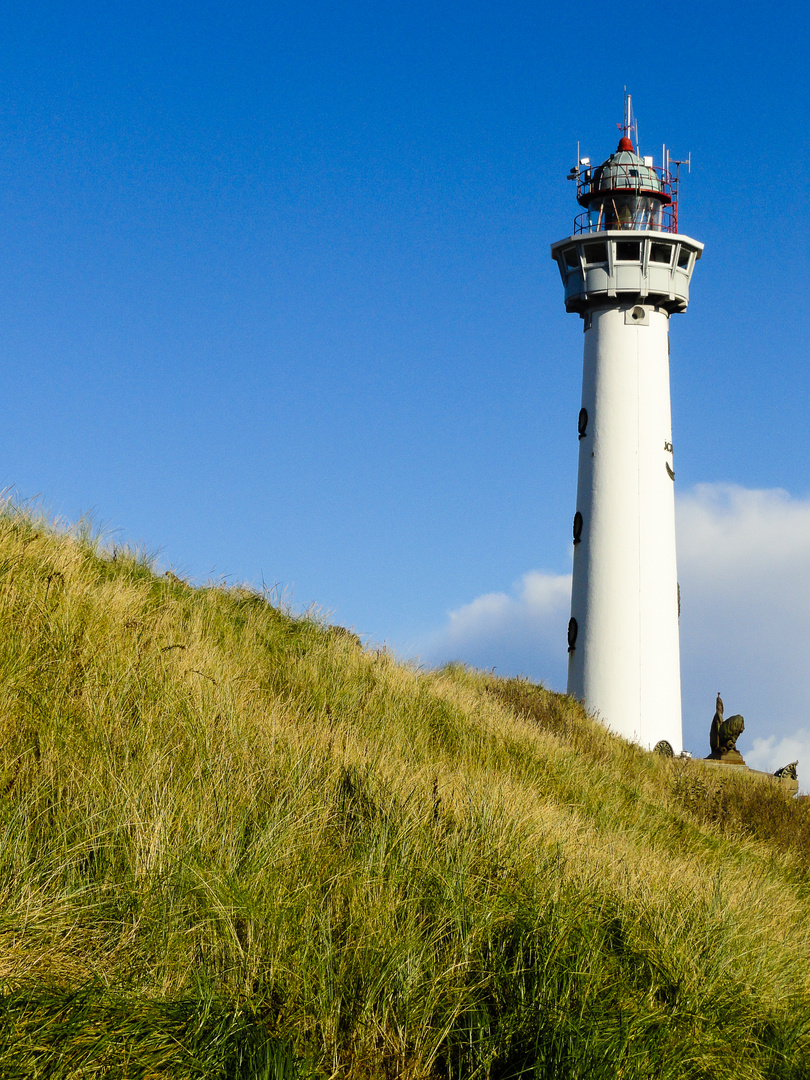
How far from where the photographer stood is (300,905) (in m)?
3.83

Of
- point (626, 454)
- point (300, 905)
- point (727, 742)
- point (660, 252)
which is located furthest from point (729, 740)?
point (300, 905)

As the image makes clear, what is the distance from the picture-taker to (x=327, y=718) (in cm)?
702

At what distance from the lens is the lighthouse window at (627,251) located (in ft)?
71.9

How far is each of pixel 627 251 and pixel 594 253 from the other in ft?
2.39

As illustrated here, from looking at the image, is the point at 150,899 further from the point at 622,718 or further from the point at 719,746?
the point at 719,746

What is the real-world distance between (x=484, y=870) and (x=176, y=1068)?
2.03 metres

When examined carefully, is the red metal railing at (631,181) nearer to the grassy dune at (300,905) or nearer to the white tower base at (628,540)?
the white tower base at (628,540)

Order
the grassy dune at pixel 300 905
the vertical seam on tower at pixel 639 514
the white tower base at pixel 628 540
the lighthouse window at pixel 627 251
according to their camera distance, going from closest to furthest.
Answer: the grassy dune at pixel 300 905
the vertical seam on tower at pixel 639 514
the white tower base at pixel 628 540
the lighthouse window at pixel 627 251

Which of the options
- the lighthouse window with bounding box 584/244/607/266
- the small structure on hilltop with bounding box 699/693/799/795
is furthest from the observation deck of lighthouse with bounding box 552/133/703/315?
the small structure on hilltop with bounding box 699/693/799/795

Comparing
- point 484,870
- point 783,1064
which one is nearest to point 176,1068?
point 484,870

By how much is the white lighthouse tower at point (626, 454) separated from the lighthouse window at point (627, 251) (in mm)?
23

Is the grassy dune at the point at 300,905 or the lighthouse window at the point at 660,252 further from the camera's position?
the lighthouse window at the point at 660,252

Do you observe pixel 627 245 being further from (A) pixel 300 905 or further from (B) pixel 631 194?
(A) pixel 300 905

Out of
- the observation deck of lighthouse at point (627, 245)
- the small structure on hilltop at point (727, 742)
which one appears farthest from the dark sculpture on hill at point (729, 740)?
the observation deck of lighthouse at point (627, 245)
